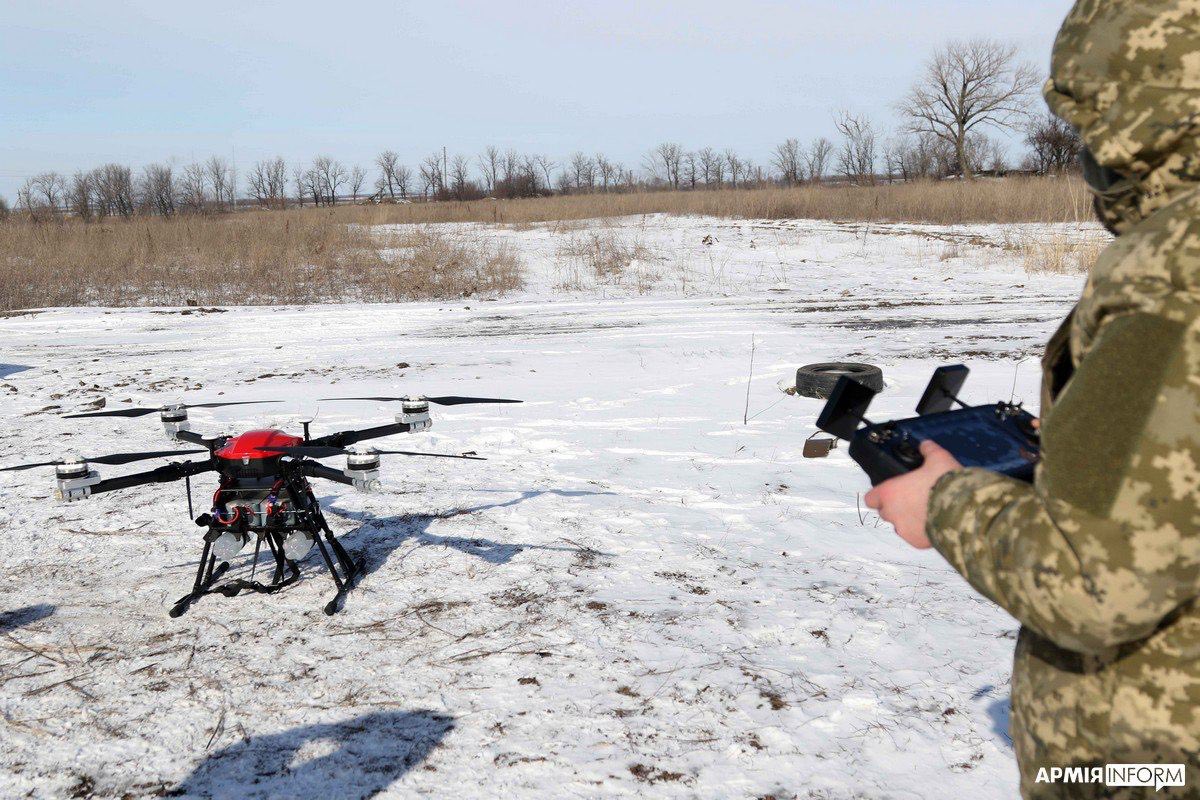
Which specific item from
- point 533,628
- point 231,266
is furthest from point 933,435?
point 231,266

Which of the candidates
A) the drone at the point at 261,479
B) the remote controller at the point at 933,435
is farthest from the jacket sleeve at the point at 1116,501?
the drone at the point at 261,479

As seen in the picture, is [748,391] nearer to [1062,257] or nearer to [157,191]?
[1062,257]

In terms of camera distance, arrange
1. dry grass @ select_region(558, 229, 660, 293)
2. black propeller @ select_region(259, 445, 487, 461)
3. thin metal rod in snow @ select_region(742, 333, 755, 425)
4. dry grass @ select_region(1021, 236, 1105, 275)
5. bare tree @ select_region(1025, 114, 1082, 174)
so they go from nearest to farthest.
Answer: black propeller @ select_region(259, 445, 487, 461)
thin metal rod in snow @ select_region(742, 333, 755, 425)
dry grass @ select_region(1021, 236, 1105, 275)
dry grass @ select_region(558, 229, 660, 293)
bare tree @ select_region(1025, 114, 1082, 174)

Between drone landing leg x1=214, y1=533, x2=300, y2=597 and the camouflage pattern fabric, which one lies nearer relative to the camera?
the camouflage pattern fabric

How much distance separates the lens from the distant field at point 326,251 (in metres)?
17.8

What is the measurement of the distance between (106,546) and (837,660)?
3970 millimetres

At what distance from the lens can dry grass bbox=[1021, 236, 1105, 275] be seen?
16.4m

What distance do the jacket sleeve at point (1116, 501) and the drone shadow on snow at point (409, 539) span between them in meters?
3.61

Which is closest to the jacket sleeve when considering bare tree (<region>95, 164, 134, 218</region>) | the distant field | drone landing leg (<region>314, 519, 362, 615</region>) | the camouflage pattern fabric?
the camouflage pattern fabric

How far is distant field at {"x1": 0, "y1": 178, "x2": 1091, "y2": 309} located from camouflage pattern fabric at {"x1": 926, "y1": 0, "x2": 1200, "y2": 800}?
1696 cm

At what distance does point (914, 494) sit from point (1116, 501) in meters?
0.31

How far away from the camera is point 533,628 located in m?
3.78

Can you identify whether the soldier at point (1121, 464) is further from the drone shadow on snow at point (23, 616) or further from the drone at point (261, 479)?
the drone shadow on snow at point (23, 616)

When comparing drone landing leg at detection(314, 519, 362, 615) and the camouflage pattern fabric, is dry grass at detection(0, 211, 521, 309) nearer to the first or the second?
drone landing leg at detection(314, 519, 362, 615)
